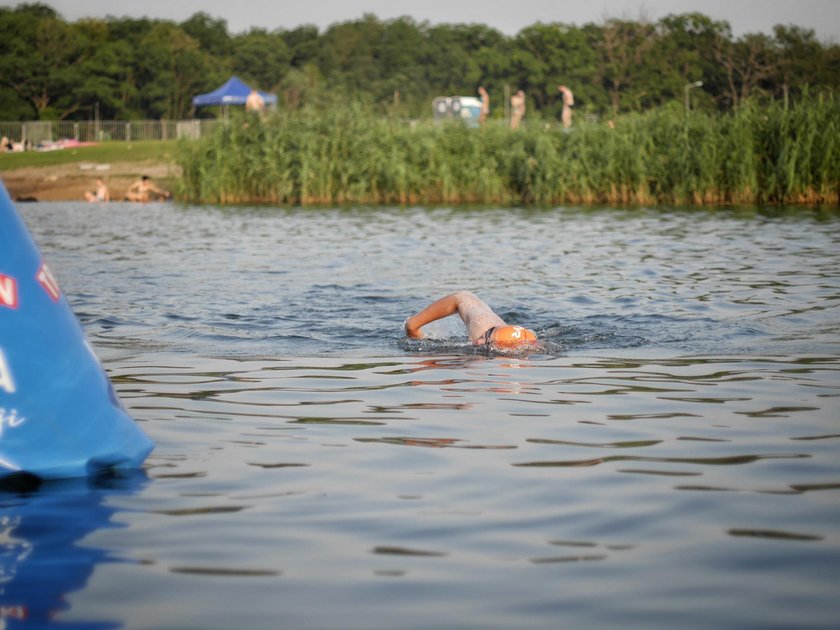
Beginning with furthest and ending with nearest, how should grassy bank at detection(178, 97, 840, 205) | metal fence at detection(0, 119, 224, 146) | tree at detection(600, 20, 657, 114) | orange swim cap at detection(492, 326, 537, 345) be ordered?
tree at detection(600, 20, 657, 114)
metal fence at detection(0, 119, 224, 146)
grassy bank at detection(178, 97, 840, 205)
orange swim cap at detection(492, 326, 537, 345)

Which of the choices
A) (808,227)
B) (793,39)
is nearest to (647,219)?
(808,227)

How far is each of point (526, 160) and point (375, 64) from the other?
248ft

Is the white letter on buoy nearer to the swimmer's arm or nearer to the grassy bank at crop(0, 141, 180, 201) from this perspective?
the swimmer's arm

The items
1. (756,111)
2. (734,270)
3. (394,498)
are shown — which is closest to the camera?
A: (394,498)

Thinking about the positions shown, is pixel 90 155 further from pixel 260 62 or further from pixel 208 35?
pixel 208 35

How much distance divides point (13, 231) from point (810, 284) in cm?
928

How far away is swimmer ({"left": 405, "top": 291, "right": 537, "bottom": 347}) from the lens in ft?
27.6

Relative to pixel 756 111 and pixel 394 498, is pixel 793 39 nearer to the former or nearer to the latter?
pixel 756 111

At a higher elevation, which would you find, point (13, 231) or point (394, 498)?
point (13, 231)

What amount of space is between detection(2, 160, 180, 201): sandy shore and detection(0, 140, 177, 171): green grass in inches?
28.3

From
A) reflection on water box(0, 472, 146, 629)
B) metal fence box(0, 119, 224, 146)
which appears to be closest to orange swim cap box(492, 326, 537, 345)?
reflection on water box(0, 472, 146, 629)

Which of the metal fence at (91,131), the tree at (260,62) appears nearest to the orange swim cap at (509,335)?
the metal fence at (91,131)

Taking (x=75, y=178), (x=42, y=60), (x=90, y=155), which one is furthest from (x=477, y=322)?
(x=42, y=60)

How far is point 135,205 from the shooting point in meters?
31.1
